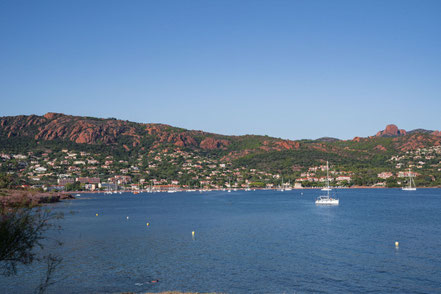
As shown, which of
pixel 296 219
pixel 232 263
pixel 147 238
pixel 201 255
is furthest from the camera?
pixel 296 219

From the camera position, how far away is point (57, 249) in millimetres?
39406

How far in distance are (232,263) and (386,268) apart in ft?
39.6

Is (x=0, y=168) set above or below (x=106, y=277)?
above

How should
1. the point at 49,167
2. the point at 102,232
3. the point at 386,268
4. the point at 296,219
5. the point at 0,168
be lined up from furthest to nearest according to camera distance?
the point at 49,167, the point at 0,168, the point at 296,219, the point at 102,232, the point at 386,268

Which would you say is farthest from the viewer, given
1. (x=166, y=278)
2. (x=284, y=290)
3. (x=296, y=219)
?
(x=296, y=219)

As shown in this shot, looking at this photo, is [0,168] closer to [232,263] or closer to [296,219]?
[296,219]

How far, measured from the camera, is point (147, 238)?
156ft

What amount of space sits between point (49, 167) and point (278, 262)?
621 feet

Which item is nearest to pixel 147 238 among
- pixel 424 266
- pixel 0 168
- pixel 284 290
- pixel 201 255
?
pixel 201 255

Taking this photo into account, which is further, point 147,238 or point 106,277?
point 147,238

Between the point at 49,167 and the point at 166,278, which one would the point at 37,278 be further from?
the point at 49,167

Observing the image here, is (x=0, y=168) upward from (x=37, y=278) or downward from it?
upward

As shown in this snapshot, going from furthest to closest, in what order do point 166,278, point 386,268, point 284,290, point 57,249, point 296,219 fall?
point 296,219 < point 57,249 < point 386,268 < point 166,278 < point 284,290

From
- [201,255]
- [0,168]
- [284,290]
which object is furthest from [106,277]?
[0,168]
